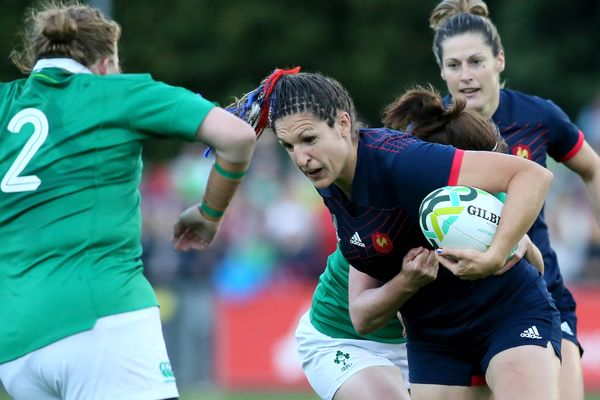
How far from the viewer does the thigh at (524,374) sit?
4973mm

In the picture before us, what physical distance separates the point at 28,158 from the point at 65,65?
1.38 feet

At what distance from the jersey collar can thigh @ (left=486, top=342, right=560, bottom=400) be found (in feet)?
6.92

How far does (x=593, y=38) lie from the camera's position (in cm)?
2317

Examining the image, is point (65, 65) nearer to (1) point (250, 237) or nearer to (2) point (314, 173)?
(2) point (314, 173)

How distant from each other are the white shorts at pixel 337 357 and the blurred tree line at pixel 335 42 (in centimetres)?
1657

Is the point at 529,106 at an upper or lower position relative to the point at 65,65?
upper

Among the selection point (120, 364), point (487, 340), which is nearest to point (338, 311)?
point (487, 340)

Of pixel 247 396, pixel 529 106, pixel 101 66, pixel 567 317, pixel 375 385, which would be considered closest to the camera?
pixel 101 66

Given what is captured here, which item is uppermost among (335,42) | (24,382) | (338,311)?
(335,42)

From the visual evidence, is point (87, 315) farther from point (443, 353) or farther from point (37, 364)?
point (443, 353)

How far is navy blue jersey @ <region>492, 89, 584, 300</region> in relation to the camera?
20.9ft

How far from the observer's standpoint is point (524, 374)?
5.02 metres

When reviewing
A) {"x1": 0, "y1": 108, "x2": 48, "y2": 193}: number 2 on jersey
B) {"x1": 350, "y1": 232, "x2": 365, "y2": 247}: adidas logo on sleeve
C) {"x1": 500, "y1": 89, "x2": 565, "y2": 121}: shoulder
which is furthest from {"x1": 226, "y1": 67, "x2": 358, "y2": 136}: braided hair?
{"x1": 500, "y1": 89, "x2": 565, "y2": 121}: shoulder

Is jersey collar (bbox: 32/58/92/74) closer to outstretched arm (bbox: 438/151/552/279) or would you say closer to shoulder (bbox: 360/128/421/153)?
shoulder (bbox: 360/128/421/153)
